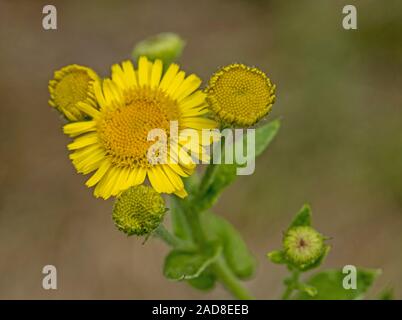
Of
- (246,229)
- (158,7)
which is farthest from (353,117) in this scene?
(158,7)

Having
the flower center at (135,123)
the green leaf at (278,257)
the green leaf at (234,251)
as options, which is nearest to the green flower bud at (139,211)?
the flower center at (135,123)

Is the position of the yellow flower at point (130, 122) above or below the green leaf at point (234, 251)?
above

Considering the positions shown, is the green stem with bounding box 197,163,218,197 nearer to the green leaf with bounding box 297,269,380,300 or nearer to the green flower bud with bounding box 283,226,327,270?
the green flower bud with bounding box 283,226,327,270

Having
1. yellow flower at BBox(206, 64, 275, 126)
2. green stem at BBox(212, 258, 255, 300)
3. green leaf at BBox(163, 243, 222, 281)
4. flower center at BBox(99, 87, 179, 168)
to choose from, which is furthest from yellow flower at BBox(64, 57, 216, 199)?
green stem at BBox(212, 258, 255, 300)

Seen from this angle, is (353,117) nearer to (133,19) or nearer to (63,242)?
(133,19)

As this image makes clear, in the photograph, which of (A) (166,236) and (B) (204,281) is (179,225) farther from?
(A) (166,236)

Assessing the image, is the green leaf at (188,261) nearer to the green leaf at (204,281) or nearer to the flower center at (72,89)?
the green leaf at (204,281)
